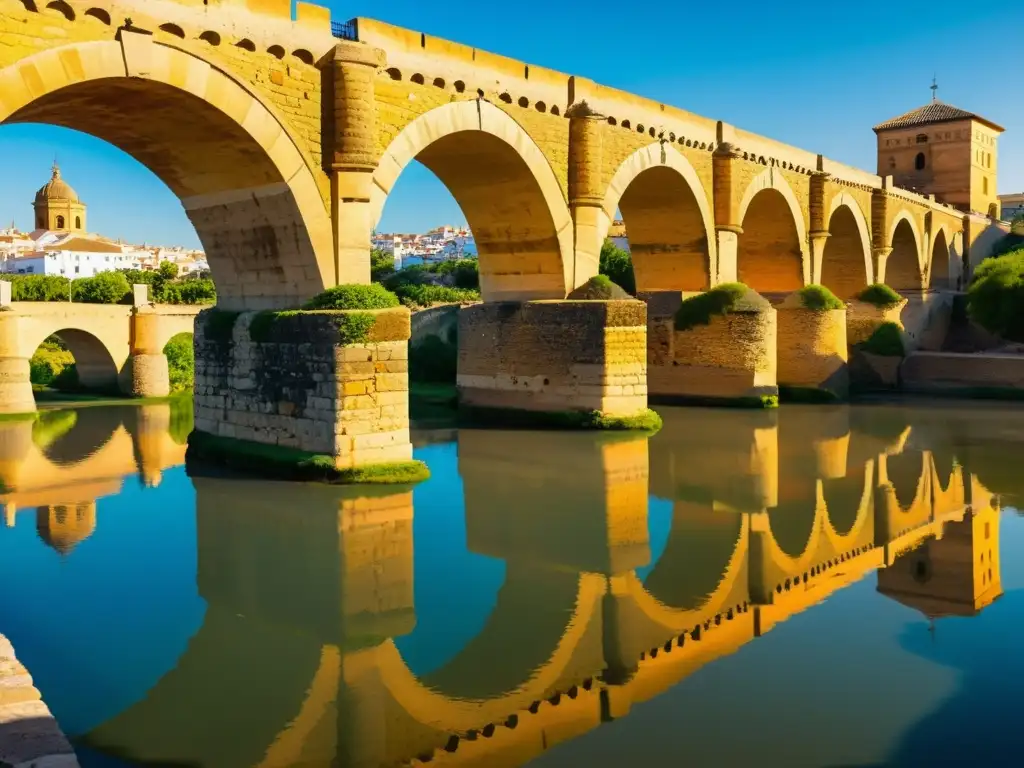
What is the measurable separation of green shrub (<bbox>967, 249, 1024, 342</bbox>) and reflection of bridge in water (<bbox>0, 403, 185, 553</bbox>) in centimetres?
1967

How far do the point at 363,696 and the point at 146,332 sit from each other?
Answer: 2065cm

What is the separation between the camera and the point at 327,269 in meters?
11.6

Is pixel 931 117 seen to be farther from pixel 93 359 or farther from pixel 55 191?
pixel 55 191

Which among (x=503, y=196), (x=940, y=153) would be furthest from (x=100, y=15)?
(x=940, y=153)

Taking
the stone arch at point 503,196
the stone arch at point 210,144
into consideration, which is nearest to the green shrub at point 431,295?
the stone arch at point 503,196

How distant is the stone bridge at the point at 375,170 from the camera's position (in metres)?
9.91

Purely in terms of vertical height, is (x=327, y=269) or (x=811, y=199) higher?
(x=811, y=199)

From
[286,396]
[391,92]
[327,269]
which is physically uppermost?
[391,92]

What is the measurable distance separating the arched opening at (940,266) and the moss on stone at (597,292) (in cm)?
2687

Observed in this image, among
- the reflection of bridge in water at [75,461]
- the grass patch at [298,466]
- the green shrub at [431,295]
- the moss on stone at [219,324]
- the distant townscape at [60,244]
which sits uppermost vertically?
the distant townscape at [60,244]

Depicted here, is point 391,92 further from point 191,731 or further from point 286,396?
point 191,731

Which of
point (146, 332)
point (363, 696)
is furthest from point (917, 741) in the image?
point (146, 332)

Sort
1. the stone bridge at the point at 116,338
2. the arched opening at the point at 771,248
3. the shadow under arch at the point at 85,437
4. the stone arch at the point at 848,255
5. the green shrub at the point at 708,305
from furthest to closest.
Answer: the stone arch at the point at 848,255 → the stone bridge at the point at 116,338 → the arched opening at the point at 771,248 → the green shrub at the point at 708,305 → the shadow under arch at the point at 85,437

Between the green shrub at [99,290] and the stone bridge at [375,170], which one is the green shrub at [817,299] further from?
the green shrub at [99,290]
